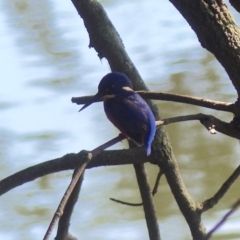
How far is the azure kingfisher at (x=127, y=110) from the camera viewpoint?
1.35 meters

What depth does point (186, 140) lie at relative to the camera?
269 cm

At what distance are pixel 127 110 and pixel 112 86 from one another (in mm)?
83

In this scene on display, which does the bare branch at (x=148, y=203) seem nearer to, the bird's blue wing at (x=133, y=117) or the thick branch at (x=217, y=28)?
the bird's blue wing at (x=133, y=117)

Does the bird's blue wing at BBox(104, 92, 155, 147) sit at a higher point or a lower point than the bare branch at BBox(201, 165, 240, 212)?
higher

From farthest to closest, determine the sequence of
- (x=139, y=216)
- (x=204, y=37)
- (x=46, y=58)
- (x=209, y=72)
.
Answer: (x=46, y=58) → (x=209, y=72) → (x=139, y=216) → (x=204, y=37)

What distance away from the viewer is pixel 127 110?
1.41 m

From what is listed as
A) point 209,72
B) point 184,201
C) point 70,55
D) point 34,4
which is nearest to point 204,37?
point 184,201

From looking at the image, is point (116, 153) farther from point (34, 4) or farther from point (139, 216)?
point (34, 4)

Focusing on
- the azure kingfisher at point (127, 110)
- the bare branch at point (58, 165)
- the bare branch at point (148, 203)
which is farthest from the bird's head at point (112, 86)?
the bare branch at point (148, 203)

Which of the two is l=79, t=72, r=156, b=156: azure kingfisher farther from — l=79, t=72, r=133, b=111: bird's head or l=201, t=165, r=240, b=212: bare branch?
l=201, t=165, r=240, b=212: bare branch

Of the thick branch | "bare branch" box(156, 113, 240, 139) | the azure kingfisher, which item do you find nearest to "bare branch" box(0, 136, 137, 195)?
the azure kingfisher

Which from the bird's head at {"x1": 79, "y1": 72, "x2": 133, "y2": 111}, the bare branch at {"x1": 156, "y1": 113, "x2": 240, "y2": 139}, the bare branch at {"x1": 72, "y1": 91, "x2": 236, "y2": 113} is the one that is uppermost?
the bird's head at {"x1": 79, "y1": 72, "x2": 133, "y2": 111}

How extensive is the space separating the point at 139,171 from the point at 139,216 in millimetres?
882

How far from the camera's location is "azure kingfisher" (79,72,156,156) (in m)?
1.35
